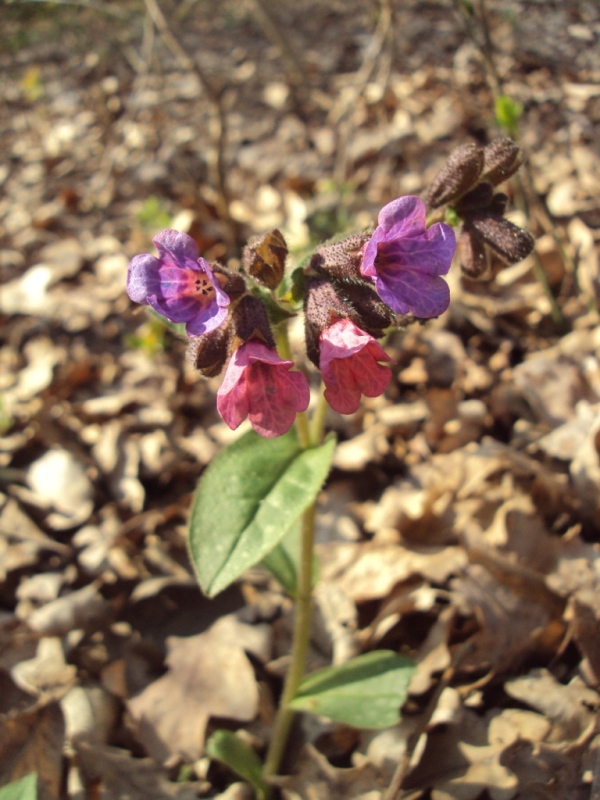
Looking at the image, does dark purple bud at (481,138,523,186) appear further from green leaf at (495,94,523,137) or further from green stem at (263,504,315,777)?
green stem at (263,504,315,777)

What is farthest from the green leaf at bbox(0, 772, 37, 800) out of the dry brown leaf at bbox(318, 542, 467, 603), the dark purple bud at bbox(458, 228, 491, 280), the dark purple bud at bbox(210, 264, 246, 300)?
the dark purple bud at bbox(458, 228, 491, 280)

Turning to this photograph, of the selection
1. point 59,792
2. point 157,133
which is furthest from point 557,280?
point 157,133

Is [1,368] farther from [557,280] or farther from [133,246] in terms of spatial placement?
[557,280]

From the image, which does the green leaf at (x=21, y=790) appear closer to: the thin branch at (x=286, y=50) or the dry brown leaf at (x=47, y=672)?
the dry brown leaf at (x=47, y=672)

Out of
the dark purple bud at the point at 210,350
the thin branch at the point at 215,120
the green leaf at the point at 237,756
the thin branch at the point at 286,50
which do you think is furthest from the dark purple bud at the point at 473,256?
the thin branch at the point at 286,50

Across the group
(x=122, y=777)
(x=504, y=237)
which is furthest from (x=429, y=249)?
(x=122, y=777)

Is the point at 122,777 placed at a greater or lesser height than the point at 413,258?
lesser

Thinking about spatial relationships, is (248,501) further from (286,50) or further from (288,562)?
(286,50)
